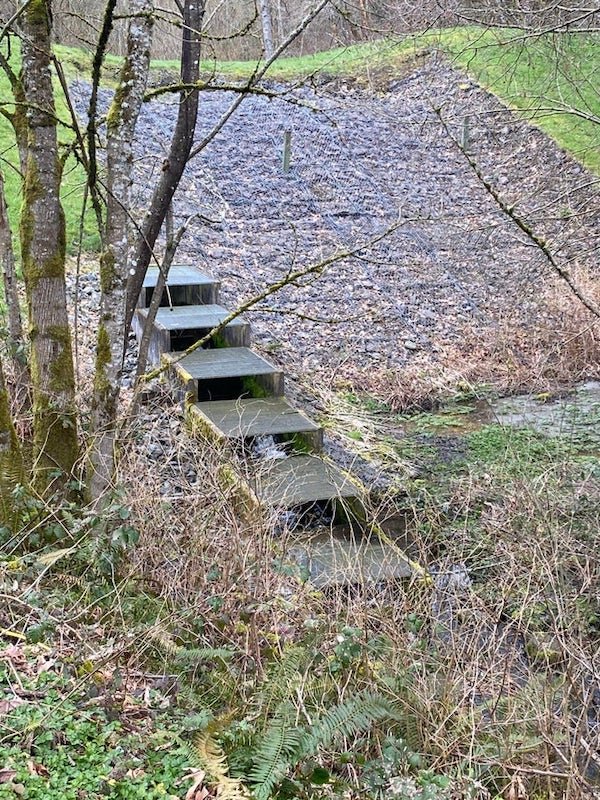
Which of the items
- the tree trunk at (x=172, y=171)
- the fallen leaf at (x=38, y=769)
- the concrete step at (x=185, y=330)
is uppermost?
the tree trunk at (x=172, y=171)

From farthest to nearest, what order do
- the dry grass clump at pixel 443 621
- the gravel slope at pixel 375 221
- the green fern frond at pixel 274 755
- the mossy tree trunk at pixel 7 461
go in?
the gravel slope at pixel 375 221 < the mossy tree trunk at pixel 7 461 < the dry grass clump at pixel 443 621 < the green fern frond at pixel 274 755

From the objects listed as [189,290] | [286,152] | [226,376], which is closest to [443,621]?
[226,376]

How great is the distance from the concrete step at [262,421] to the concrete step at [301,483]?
0.22 metres

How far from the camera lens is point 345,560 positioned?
5.10m

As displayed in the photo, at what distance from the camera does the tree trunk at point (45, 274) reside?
15.7 ft

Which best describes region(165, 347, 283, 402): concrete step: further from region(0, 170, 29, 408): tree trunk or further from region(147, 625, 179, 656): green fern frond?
region(147, 625, 179, 656): green fern frond

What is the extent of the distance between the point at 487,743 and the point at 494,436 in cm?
510

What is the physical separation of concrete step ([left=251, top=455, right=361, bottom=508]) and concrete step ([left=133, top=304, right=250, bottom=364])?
2204mm

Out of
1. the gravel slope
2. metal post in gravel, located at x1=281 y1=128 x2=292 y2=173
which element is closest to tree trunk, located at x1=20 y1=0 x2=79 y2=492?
the gravel slope

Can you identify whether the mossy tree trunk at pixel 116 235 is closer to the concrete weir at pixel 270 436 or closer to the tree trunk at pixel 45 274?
the tree trunk at pixel 45 274

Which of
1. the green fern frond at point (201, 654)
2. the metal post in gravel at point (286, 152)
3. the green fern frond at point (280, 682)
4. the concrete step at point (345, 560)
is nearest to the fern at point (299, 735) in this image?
the green fern frond at point (280, 682)

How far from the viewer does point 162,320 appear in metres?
8.59

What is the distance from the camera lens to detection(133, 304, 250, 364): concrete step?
27.4 feet

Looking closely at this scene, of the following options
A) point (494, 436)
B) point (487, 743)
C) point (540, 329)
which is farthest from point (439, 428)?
point (487, 743)
